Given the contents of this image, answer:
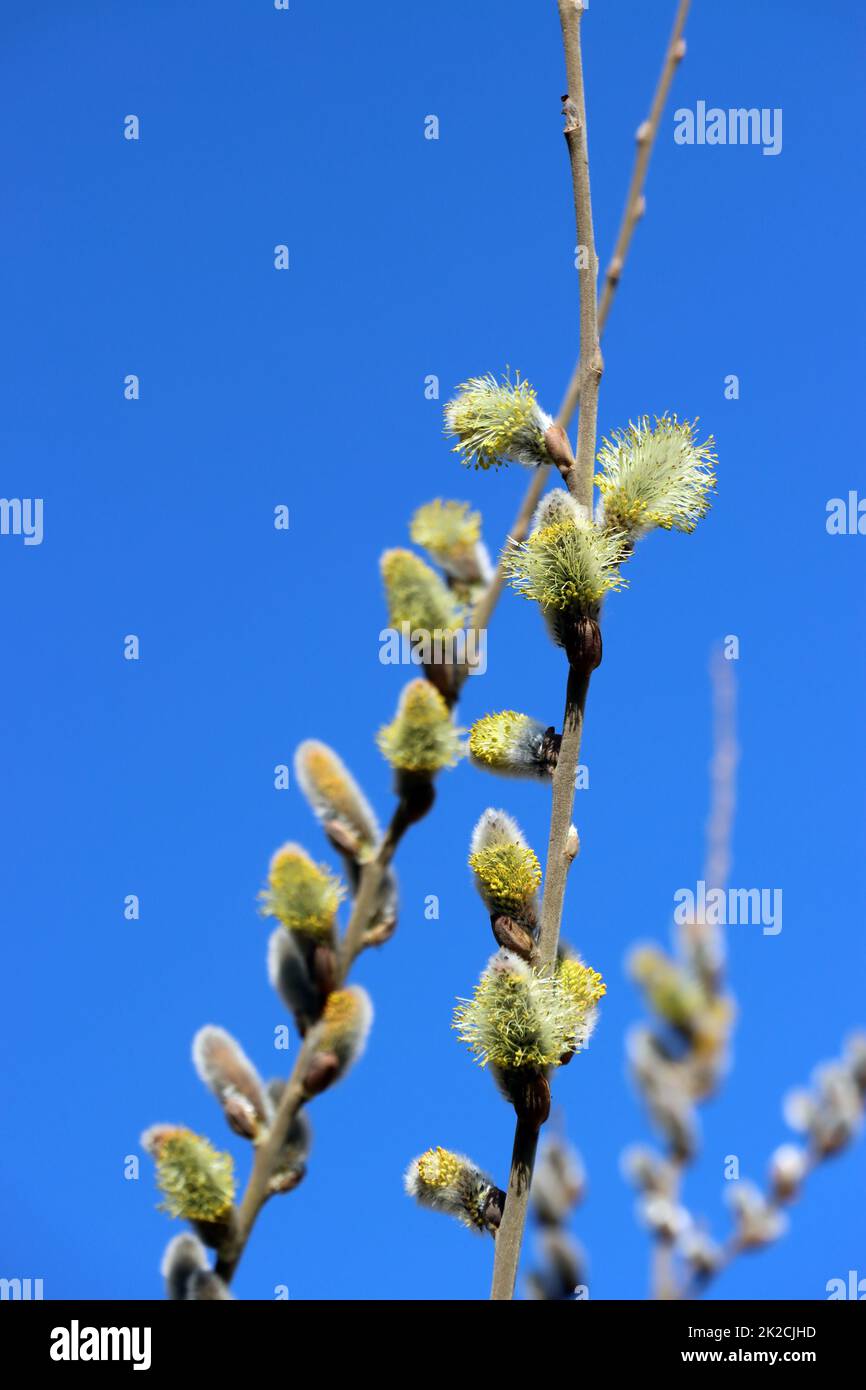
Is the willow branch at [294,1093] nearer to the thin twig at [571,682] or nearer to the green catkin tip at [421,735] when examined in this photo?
the green catkin tip at [421,735]

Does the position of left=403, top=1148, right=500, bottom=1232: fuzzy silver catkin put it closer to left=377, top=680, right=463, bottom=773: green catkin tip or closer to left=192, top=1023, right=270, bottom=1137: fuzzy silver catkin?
left=192, top=1023, right=270, bottom=1137: fuzzy silver catkin

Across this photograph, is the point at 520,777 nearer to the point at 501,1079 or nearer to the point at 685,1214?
the point at 501,1079

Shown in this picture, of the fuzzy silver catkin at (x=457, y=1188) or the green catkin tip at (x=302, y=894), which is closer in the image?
the green catkin tip at (x=302, y=894)

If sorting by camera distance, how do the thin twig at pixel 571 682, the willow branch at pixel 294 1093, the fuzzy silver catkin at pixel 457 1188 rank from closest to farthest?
the willow branch at pixel 294 1093 < the thin twig at pixel 571 682 < the fuzzy silver catkin at pixel 457 1188

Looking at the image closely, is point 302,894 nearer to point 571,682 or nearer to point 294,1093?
point 294,1093

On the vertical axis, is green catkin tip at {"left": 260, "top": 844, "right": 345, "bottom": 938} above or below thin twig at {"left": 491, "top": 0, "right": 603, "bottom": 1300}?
below

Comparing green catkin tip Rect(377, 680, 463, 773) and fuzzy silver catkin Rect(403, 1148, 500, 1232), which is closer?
green catkin tip Rect(377, 680, 463, 773)

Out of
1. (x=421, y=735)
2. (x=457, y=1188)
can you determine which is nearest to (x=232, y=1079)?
(x=421, y=735)

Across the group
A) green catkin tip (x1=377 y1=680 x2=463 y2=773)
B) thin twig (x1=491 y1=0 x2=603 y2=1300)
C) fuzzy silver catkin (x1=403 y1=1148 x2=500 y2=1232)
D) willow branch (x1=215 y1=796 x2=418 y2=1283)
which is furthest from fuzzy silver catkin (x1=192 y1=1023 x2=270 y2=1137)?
fuzzy silver catkin (x1=403 y1=1148 x2=500 y2=1232)

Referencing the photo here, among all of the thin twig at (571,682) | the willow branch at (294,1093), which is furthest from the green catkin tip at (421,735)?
the thin twig at (571,682)

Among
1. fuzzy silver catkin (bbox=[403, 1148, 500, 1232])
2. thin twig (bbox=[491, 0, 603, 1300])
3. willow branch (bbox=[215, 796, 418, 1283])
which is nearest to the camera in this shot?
willow branch (bbox=[215, 796, 418, 1283])
